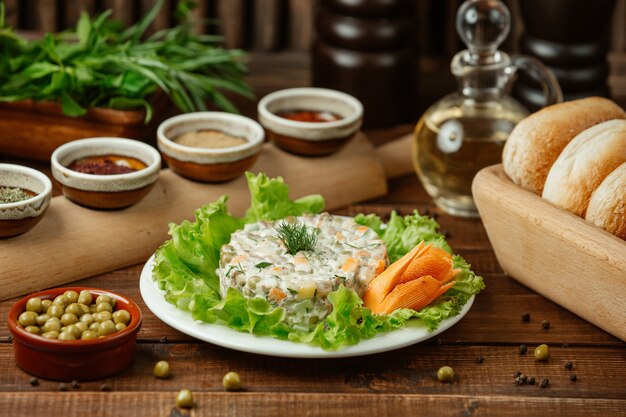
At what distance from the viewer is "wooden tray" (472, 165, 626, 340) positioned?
2037 mm

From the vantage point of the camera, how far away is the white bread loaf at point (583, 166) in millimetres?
2152

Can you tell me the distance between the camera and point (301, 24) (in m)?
3.80

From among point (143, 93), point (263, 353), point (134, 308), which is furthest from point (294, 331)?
point (143, 93)

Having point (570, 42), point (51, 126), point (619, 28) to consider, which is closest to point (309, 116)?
point (51, 126)

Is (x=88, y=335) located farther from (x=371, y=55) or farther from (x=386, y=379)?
(x=371, y=55)

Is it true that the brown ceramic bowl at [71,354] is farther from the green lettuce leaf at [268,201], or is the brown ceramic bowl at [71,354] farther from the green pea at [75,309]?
the green lettuce leaf at [268,201]

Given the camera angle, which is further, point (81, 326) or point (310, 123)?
point (310, 123)

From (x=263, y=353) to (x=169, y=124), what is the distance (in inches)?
38.9

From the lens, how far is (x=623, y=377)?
2.00m

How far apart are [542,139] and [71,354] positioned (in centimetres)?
117

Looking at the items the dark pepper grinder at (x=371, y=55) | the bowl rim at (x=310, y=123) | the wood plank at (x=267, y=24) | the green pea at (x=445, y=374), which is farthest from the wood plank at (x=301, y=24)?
the green pea at (x=445, y=374)

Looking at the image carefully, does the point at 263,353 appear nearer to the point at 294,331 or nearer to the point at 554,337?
the point at 294,331

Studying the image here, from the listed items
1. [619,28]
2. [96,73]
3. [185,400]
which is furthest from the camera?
[619,28]

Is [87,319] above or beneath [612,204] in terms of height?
beneath
